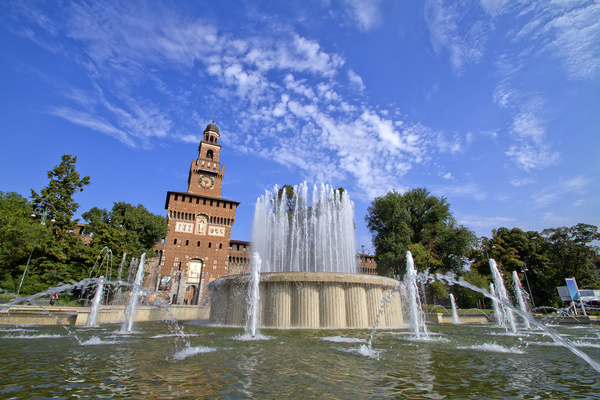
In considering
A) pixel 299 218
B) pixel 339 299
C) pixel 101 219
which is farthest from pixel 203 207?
pixel 339 299

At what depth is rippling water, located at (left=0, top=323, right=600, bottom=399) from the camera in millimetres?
2879

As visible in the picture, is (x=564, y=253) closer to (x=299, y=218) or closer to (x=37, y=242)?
(x=299, y=218)

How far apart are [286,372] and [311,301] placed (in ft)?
20.4

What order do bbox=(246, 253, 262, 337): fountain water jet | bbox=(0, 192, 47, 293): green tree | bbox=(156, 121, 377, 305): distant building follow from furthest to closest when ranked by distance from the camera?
bbox=(156, 121, 377, 305): distant building < bbox=(0, 192, 47, 293): green tree < bbox=(246, 253, 262, 337): fountain water jet

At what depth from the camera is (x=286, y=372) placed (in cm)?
370

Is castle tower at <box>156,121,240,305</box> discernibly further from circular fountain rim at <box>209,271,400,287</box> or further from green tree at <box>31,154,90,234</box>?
circular fountain rim at <box>209,271,400,287</box>

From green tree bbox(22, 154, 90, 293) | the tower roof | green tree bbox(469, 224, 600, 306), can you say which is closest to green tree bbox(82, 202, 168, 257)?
green tree bbox(22, 154, 90, 293)

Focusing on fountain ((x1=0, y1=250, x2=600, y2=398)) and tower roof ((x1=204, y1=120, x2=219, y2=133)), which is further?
tower roof ((x1=204, y1=120, x2=219, y2=133))

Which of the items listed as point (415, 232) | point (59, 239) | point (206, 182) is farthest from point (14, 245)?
point (415, 232)

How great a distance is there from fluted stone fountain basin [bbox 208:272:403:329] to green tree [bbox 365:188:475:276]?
A: 55.7ft

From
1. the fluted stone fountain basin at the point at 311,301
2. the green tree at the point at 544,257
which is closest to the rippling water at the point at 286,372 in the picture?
the fluted stone fountain basin at the point at 311,301

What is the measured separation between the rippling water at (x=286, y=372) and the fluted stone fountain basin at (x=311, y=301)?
4.00 m

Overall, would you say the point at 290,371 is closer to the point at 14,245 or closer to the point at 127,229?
the point at 14,245

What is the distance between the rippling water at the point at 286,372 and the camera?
2879 millimetres
